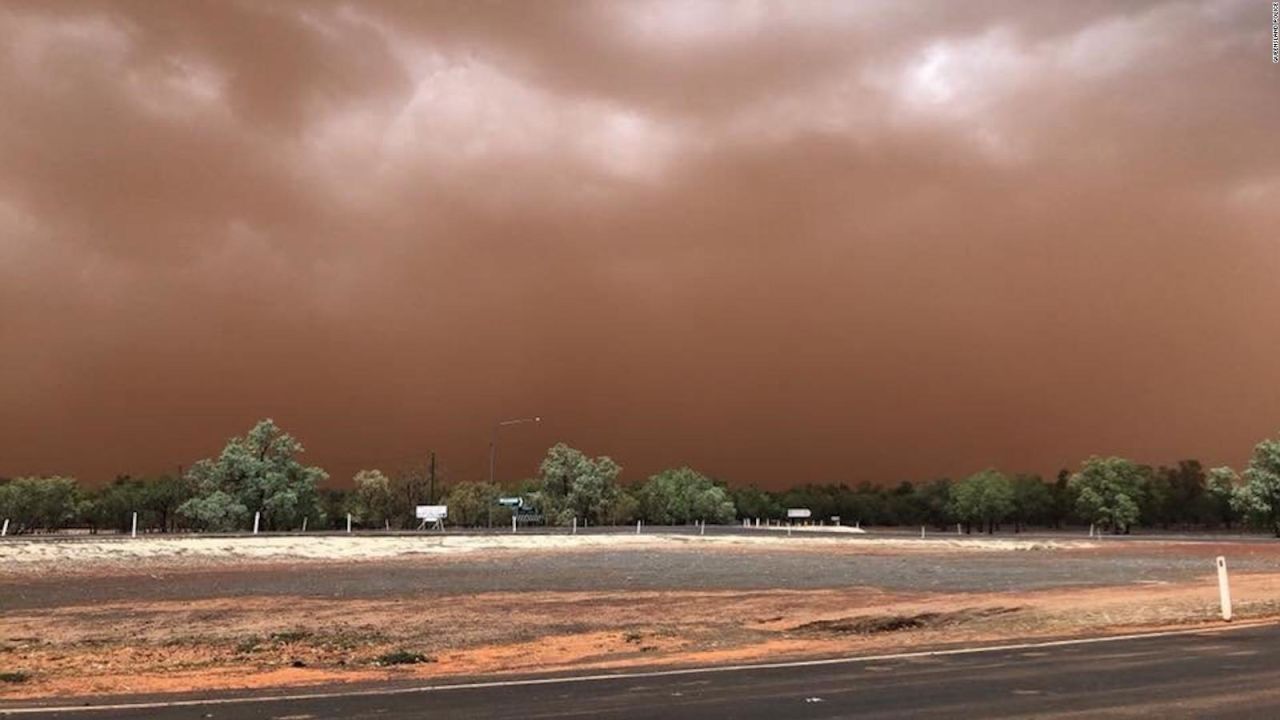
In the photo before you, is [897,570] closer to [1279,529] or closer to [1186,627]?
[1186,627]

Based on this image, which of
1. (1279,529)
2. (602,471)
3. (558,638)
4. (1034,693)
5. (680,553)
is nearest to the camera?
(1034,693)

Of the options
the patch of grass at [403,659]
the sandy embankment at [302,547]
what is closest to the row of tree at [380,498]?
the sandy embankment at [302,547]

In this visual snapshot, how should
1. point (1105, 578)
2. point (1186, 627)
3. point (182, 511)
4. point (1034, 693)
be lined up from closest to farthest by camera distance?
point (1034, 693), point (1186, 627), point (1105, 578), point (182, 511)

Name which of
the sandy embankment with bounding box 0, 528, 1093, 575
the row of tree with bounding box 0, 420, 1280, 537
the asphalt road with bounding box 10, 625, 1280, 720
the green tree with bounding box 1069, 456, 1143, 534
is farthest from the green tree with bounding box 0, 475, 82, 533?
the asphalt road with bounding box 10, 625, 1280, 720

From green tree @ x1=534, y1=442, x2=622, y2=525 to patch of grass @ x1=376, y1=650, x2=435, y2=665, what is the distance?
14286cm

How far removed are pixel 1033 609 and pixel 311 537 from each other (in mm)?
54720

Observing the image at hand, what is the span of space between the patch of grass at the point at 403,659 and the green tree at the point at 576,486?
14286cm

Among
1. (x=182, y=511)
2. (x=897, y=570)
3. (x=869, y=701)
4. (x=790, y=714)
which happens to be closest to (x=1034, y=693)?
(x=869, y=701)

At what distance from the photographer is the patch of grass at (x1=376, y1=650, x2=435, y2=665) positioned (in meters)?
19.7

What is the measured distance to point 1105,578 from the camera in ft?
136

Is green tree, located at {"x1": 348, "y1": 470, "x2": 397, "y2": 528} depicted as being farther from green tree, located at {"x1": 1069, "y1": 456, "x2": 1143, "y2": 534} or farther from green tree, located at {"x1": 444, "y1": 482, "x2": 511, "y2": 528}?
green tree, located at {"x1": 1069, "y1": 456, "x2": 1143, "y2": 534}

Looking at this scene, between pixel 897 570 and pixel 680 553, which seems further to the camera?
pixel 680 553

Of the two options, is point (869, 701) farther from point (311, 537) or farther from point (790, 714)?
point (311, 537)

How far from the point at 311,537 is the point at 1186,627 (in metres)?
59.1
